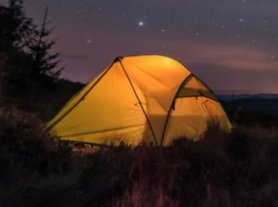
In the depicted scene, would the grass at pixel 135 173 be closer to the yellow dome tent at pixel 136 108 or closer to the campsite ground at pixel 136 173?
the campsite ground at pixel 136 173

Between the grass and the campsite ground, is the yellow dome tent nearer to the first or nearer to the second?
the campsite ground

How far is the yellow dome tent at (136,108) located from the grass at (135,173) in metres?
2.31

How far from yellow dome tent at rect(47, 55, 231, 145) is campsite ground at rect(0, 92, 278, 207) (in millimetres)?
2206

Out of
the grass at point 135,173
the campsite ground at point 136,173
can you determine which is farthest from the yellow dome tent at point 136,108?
the grass at point 135,173

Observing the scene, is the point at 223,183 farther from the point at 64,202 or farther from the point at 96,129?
the point at 96,129

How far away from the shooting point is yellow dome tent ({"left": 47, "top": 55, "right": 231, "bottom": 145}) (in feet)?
44.0

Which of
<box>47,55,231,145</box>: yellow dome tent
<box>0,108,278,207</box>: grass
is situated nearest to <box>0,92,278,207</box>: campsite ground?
<box>0,108,278,207</box>: grass

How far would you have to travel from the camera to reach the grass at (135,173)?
7246 millimetres

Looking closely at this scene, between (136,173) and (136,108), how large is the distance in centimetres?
496

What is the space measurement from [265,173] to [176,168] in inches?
65.2

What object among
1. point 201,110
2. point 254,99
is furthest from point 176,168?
point 254,99

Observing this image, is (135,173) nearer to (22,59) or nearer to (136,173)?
(136,173)

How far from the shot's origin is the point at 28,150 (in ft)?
29.1

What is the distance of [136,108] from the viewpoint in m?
13.6
